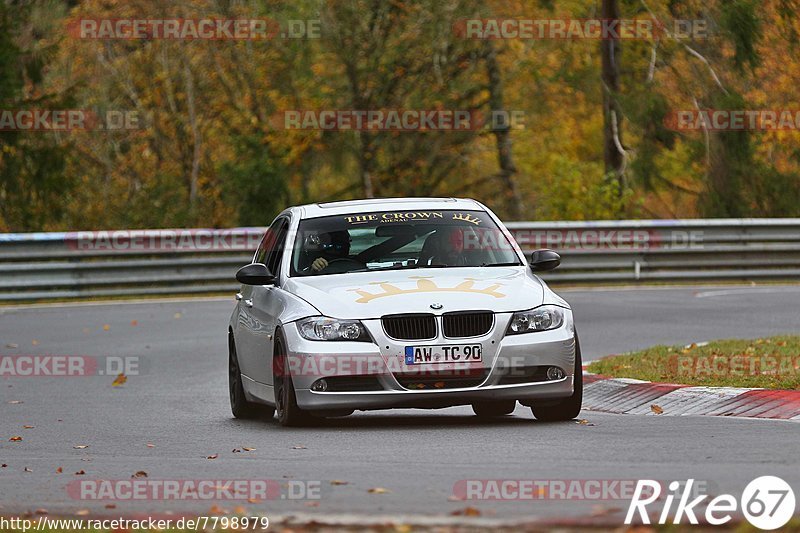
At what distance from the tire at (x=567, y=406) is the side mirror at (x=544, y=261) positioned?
872 mm

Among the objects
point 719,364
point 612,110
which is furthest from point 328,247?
point 612,110

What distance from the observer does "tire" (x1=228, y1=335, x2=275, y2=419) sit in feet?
46.4

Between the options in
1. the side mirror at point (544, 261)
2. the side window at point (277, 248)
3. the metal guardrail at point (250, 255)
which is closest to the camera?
the side mirror at point (544, 261)

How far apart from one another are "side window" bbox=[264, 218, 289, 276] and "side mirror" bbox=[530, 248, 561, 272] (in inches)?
75.0

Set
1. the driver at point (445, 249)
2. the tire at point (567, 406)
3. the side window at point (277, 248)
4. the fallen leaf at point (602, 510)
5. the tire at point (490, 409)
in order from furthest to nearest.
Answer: the side window at point (277, 248)
the tire at point (490, 409)
the driver at point (445, 249)
the tire at point (567, 406)
the fallen leaf at point (602, 510)

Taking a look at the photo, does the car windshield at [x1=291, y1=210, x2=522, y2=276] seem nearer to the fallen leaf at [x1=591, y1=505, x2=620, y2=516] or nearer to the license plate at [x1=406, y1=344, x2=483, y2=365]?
the license plate at [x1=406, y1=344, x2=483, y2=365]

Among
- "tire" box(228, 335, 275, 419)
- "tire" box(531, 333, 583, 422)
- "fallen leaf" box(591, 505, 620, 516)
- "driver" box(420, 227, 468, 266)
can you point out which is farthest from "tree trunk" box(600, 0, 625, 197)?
"fallen leaf" box(591, 505, 620, 516)

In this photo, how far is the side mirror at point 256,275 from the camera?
13273 millimetres

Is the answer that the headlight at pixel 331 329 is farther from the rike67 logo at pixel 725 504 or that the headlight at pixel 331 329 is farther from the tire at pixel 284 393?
the rike67 logo at pixel 725 504

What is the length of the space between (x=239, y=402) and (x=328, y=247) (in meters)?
1.66

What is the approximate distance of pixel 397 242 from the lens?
13.3 metres

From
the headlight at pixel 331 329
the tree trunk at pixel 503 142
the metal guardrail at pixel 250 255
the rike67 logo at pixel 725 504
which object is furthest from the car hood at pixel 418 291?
the tree trunk at pixel 503 142

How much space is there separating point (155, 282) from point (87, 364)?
1000 cm

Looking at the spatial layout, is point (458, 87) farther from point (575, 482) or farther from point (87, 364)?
point (575, 482)
